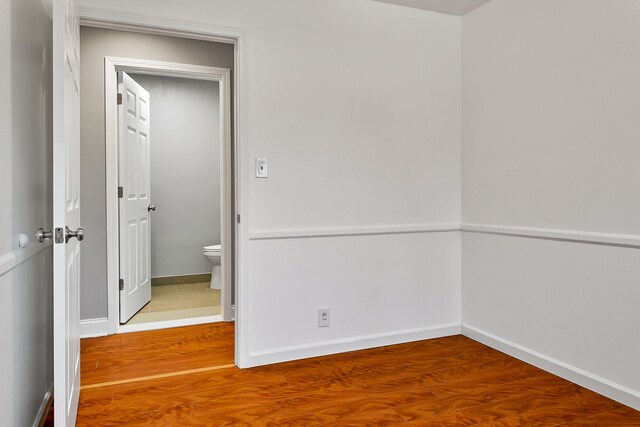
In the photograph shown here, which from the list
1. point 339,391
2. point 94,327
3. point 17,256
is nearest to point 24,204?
point 17,256

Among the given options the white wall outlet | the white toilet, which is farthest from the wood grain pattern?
the white toilet

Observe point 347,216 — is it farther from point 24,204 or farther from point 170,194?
point 170,194

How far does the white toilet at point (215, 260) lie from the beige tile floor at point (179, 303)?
3.5 inches

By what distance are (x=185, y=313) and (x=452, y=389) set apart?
2.35 metres

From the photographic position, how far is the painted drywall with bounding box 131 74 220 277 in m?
4.91

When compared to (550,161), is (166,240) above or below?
below

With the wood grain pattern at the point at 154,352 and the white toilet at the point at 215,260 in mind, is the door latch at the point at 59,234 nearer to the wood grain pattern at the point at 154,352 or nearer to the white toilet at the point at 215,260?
the wood grain pattern at the point at 154,352

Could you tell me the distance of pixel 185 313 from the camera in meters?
3.89

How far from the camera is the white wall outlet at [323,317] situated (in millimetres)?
2893

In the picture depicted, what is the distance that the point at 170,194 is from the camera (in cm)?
498

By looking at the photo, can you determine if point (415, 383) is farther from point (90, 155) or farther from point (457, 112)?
point (90, 155)

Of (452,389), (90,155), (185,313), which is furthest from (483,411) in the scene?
(90,155)

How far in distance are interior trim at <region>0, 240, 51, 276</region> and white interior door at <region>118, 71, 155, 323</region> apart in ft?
5.26

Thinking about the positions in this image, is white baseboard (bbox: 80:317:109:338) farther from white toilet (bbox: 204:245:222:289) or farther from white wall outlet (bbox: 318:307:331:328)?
white wall outlet (bbox: 318:307:331:328)
